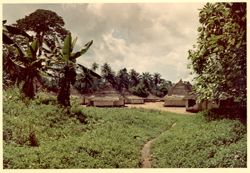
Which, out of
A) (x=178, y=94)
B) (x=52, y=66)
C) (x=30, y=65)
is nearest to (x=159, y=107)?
(x=178, y=94)

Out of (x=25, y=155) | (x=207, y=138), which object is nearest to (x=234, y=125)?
(x=207, y=138)

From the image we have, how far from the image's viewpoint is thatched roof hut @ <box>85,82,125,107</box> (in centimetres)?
546

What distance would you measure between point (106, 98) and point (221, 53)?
133 centimetres

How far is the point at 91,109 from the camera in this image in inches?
218

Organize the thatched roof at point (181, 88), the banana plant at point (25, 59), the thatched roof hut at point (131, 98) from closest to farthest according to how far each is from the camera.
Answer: the banana plant at point (25, 59)
the thatched roof at point (181, 88)
the thatched roof hut at point (131, 98)

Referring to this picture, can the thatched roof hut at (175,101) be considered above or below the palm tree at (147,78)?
below

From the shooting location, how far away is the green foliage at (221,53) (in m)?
5.10

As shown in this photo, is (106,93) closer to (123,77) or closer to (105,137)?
(123,77)

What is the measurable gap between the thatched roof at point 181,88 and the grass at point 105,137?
283 mm

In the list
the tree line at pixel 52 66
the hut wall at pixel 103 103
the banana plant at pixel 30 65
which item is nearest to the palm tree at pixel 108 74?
the tree line at pixel 52 66

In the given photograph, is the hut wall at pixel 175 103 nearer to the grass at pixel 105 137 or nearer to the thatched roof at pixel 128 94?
the grass at pixel 105 137

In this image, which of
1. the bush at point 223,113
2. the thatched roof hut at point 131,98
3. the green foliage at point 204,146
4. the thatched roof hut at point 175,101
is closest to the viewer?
the green foliage at point 204,146

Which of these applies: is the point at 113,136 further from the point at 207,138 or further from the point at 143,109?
the point at 207,138

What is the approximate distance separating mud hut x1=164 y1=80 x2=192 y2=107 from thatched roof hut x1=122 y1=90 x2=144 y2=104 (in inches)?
11.2
